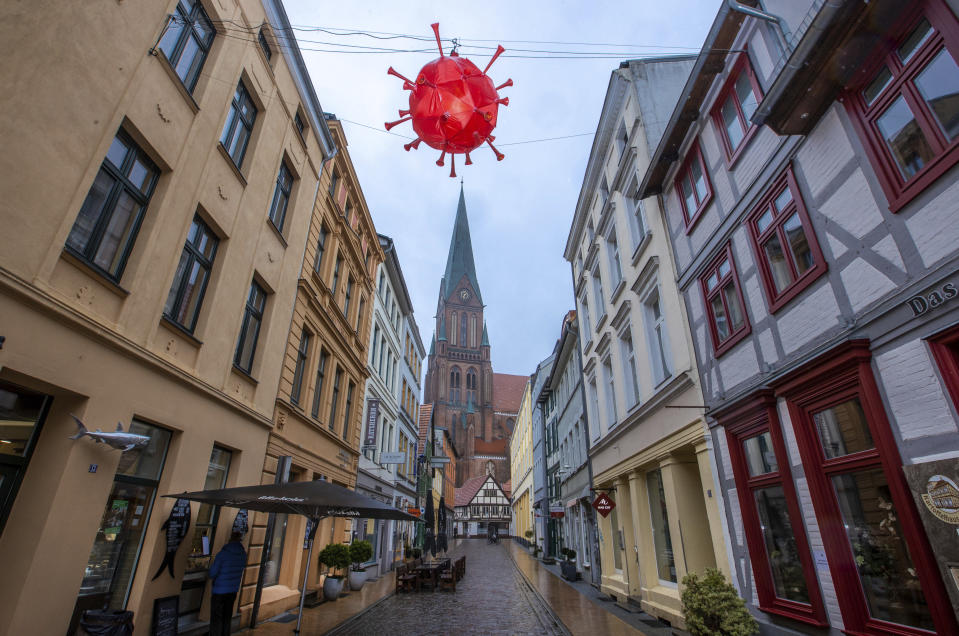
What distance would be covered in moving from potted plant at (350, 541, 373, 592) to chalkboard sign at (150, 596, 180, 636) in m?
6.59

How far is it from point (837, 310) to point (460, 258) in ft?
310

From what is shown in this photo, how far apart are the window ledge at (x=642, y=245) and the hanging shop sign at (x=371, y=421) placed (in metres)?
11.2

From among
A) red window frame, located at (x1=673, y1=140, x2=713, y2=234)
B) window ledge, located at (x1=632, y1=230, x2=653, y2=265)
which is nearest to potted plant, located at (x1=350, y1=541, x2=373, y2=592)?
window ledge, located at (x1=632, y1=230, x2=653, y2=265)

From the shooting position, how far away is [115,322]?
239 inches

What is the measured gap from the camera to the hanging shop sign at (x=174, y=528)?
6844mm

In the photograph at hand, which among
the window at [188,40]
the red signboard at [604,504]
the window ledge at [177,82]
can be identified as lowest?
the red signboard at [604,504]

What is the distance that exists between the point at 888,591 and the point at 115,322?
374 inches

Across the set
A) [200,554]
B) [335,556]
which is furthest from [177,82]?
[335,556]

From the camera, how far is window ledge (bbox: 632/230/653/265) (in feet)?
37.0

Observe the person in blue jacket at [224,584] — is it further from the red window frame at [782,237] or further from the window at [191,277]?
the red window frame at [782,237]

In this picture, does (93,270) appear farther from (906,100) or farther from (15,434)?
(906,100)

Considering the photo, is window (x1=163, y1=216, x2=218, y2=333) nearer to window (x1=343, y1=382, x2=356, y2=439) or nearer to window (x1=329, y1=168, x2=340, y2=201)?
window (x1=329, y1=168, x2=340, y2=201)

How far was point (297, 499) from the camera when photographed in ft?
22.1

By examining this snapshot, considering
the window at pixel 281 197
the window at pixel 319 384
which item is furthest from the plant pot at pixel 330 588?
the window at pixel 281 197
